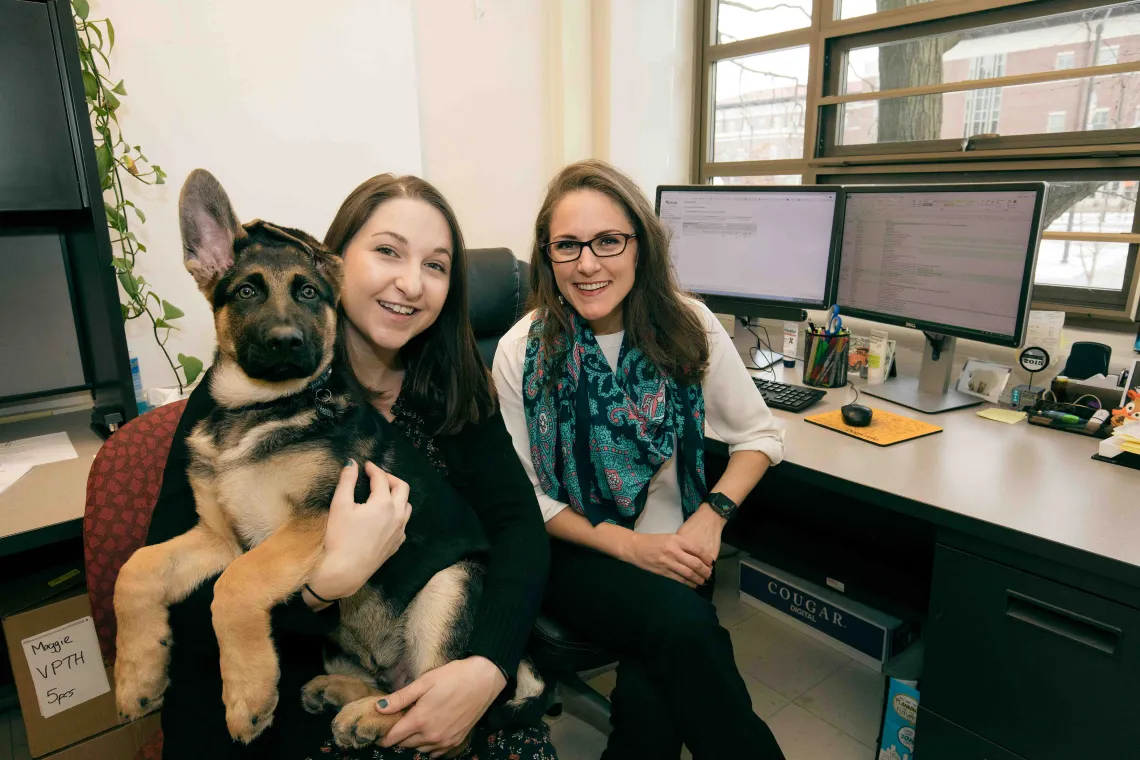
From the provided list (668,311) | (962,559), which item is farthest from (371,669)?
(962,559)

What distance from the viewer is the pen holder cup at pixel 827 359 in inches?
82.1

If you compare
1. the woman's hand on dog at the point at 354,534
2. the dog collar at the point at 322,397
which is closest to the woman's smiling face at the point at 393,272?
the dog collar at the point at 322,397

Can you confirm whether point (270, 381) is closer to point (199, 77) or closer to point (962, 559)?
point (962, 559)

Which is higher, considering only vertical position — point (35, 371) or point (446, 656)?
point (35, 371)

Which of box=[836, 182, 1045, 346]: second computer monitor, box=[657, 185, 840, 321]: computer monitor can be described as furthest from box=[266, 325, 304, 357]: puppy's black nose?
box=[836, 182, 1045, 346]: second computer monitor

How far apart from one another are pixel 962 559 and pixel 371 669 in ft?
3.56

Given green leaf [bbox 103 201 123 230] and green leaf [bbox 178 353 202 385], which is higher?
green leaf [bbox 103 201 123 230]

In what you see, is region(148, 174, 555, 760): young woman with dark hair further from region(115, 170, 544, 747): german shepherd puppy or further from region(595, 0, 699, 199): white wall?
region(595, 0, 699, 199): white wall

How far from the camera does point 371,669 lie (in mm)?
1066

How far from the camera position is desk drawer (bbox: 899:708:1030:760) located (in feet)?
4.20

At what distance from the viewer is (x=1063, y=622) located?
1.17 m

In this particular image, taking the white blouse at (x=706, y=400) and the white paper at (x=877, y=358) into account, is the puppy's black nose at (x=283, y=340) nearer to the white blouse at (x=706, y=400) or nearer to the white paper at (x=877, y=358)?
the white blouse at (x=706, y=400)

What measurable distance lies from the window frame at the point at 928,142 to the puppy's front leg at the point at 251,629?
2.50 m

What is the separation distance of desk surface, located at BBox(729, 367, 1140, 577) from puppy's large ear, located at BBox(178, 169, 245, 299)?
1218 millimetres
